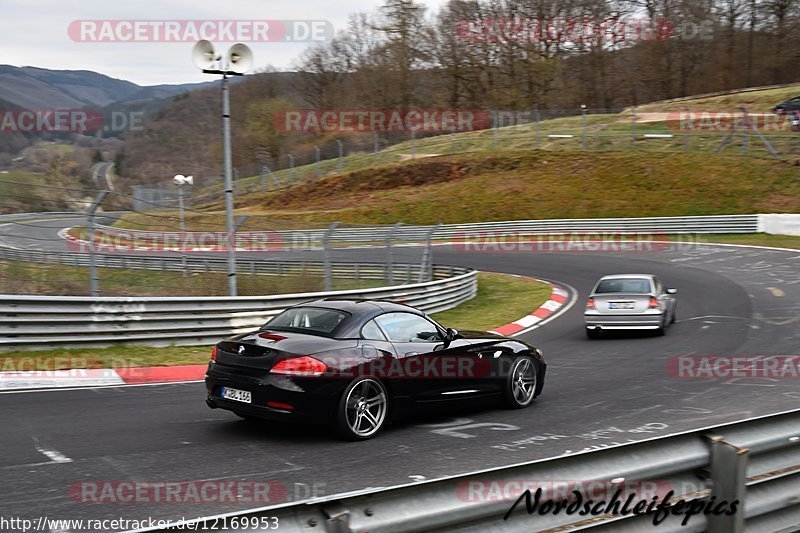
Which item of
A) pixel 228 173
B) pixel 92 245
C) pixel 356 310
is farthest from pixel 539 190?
pixel 356 310

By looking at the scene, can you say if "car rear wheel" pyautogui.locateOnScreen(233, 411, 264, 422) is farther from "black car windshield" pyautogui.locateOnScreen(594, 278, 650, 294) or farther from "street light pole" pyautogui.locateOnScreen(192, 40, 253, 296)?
"black car windshield" pyautogui.locateOnScreen(594, 278, 650, 294)

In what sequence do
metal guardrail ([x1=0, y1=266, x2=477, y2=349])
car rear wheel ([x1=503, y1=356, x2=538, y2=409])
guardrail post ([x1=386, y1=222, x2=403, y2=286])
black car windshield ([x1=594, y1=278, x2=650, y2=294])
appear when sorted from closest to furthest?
car rear wheel ([x1=503, y1=356, x2=538, y2=409])
metal guardrail ([x1=0, y1=266, x2=477, y2=349])
black car windshield ([x1=594, y1=278, x2=650, y2=294])
guardrail post ([x1=386, y1=222, x2=403, y2=286])

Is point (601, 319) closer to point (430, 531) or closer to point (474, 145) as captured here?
point (430, 531)

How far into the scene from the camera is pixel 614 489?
3.40 meters

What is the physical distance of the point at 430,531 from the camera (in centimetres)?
294

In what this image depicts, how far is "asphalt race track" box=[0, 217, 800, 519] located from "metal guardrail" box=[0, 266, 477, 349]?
124cm

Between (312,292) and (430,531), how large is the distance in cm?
1256

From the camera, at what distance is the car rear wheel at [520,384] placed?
9.21 m

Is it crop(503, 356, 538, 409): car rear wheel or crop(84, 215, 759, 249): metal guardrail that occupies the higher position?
crop(84, 215, 759, 249): metal guardrail

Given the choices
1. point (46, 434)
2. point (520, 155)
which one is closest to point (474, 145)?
point (520, 155)

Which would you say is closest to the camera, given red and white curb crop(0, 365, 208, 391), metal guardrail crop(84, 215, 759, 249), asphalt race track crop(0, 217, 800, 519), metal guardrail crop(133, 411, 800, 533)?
metal guardrail crop(133, 411, 800, 533)

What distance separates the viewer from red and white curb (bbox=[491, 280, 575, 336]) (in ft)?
54.6

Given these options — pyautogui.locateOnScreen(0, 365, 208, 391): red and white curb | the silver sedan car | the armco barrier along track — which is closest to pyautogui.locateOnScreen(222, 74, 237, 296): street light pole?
pyautogui.locateOnScreen(0, 365, 208, 391): red and white curb

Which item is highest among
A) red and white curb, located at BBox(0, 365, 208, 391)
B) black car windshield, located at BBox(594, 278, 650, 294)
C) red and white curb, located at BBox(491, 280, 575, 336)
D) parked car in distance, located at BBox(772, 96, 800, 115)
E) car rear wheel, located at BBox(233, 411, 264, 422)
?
parked car in distance, located at BBox(772, 96, 800, 115)
